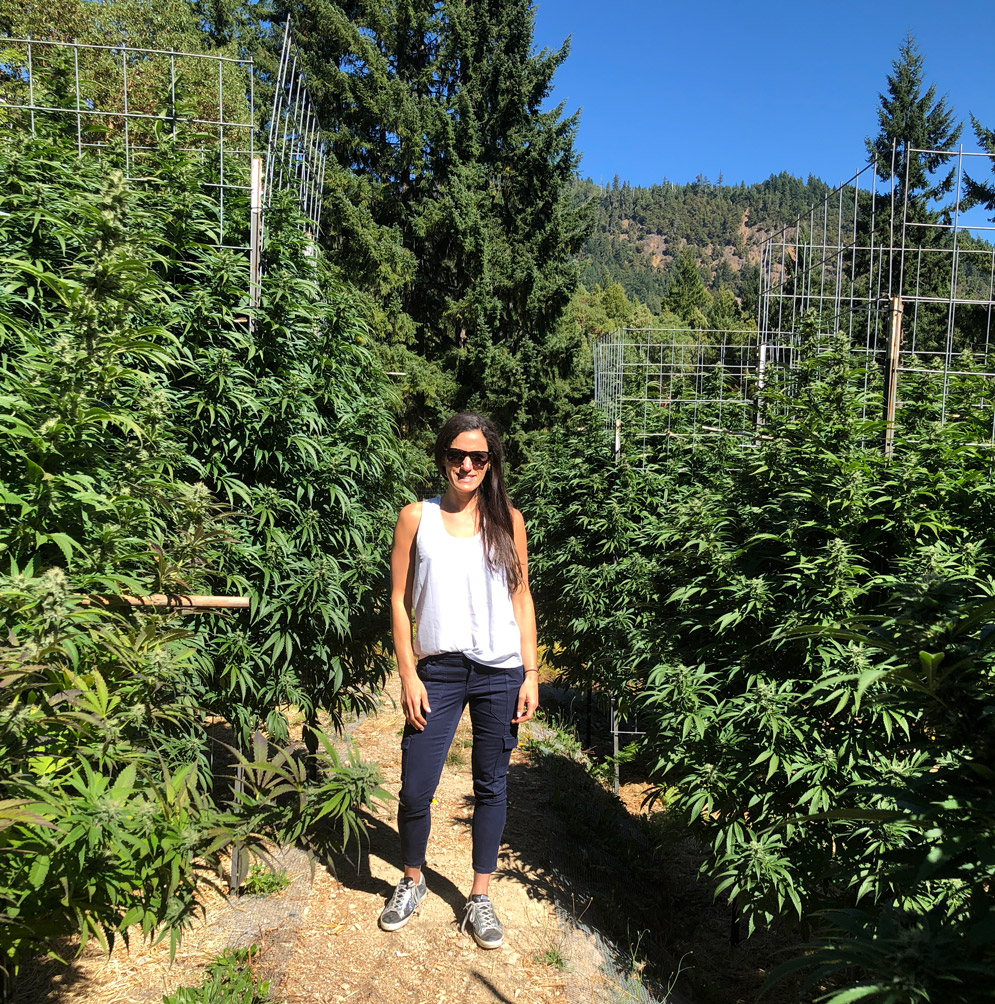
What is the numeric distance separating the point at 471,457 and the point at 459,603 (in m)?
0.56

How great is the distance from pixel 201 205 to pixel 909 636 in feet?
11.4

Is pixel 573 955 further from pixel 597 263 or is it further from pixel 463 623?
pixel 597 263

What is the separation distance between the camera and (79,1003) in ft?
8.37

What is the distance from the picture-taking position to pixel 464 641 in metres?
2.76

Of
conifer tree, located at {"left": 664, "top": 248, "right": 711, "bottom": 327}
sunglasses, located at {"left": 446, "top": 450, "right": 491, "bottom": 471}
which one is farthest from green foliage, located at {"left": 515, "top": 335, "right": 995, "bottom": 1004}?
conifer tree, located at {"left": 664, "top": 248, "right": 711, "bottom": 327}

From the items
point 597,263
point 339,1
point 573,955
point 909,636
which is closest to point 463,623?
point 573,955

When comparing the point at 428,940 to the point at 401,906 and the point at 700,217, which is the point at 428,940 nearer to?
the point at 401,906

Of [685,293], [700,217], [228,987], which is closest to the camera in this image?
[228,987]

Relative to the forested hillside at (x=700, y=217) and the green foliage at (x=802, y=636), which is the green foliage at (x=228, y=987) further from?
the forested hillside at (x=700, y=217)

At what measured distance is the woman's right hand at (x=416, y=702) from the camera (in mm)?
2725

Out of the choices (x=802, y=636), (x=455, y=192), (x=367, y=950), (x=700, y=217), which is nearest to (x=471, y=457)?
(x=802, y=636)

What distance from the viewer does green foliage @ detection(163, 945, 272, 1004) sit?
247cm

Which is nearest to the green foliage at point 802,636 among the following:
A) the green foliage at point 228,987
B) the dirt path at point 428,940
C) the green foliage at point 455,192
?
the dirt path at point 428,940

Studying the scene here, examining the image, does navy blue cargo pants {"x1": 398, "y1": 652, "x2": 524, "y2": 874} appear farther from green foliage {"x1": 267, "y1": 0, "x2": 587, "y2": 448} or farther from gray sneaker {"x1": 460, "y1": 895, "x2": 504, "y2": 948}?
green foliage {"x1": 267, "y1": 0, "x2": 587, "y2": 448}
